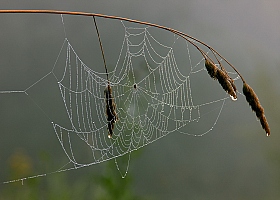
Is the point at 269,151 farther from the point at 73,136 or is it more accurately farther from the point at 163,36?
the point at 73,136

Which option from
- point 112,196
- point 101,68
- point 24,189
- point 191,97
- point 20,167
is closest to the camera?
point 112,196

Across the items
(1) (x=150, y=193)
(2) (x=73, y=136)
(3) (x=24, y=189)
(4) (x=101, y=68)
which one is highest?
(4) (x=101, y=68)

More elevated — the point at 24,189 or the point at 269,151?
the point at 24,189

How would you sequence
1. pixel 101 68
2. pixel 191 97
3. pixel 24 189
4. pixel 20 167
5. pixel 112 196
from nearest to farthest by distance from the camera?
pixel 112 196 → pixel 20 167 → pixel 24 189 → pixel 101 68 → pixel 191 97

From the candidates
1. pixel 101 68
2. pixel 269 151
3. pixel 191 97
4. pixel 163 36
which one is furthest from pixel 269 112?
pixel 101 68

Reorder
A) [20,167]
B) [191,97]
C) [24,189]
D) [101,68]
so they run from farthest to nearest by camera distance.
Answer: [191,97] < [101,68] < [24,189] < [20,167]

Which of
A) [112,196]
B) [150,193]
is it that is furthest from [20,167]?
[150,193]

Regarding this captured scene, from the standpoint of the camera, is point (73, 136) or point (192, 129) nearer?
point (73, 136)

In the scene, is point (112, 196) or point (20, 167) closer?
point (112, 196)

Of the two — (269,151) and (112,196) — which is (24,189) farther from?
(269,151)
